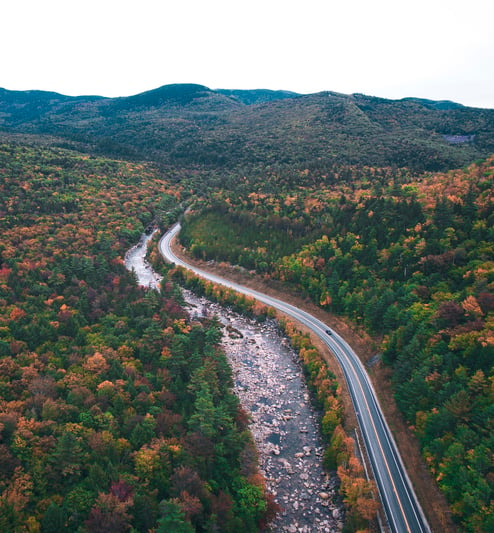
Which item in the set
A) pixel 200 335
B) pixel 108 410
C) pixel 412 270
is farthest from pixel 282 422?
pixel 412 270

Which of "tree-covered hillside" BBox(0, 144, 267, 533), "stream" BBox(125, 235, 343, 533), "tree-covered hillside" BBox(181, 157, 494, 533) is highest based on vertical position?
"tree-covered hillside" BBox(181, 157, 494, 533)

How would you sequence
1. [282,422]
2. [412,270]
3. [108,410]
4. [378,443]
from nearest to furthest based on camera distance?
[108,410] < [378,443] < [282,422] < [412,270]

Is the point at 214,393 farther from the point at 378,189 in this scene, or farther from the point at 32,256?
the point at 378,189

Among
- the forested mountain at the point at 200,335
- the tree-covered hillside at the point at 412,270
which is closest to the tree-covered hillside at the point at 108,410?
the forested mountain at the point at 200,335

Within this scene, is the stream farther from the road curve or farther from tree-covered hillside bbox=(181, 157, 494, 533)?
tree-covered hillside bbox=(181, 157, 494, 533)

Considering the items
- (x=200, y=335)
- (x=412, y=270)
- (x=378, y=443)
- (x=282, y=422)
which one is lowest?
(x=282, y=422)

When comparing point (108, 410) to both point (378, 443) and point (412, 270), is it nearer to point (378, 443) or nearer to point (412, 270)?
point (378, 443)

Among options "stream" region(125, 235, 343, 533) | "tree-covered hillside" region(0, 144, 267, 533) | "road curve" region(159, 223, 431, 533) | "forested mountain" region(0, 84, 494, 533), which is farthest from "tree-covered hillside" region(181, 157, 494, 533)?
"tree-covered hillside" region(0, 144, 267, 533)

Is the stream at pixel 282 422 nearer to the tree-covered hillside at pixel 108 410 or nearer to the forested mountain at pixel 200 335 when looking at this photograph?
the tree-covered hillside at pixel 108 410
